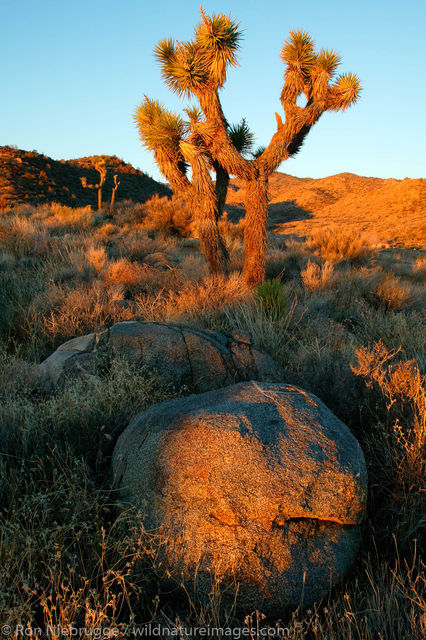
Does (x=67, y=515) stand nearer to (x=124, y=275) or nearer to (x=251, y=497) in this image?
(x=251, y=497)

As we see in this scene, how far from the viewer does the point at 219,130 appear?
8.93 metres

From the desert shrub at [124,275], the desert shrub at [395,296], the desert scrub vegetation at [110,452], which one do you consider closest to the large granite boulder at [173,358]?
the desert scrub vegetation at [110,452]

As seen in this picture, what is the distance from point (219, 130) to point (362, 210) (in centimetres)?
2402

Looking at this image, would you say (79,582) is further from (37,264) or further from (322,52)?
(322,52)

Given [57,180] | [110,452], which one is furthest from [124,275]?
[57,180]

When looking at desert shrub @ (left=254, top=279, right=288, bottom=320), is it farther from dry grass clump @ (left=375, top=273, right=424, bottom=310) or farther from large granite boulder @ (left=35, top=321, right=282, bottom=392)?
dry grass clump @ (left=375, top=273, right=424, bottom=310)

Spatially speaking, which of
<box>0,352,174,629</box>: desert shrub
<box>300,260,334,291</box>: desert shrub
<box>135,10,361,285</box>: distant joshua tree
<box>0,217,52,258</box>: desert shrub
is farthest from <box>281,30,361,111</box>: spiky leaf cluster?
<box>0,352,174,629</box>: desert shrub

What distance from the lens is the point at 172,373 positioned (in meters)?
3.84

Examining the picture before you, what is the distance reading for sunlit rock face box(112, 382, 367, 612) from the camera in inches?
76.8

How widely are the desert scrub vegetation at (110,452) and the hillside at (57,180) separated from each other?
24.0 meters

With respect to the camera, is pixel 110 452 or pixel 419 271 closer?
pixel 110 452

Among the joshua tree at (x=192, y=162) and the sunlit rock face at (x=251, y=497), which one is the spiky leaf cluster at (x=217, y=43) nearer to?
the joshua tree at (x=192, y=162)

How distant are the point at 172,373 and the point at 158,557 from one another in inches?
76.6

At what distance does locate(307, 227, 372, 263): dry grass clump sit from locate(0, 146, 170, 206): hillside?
20613mm
